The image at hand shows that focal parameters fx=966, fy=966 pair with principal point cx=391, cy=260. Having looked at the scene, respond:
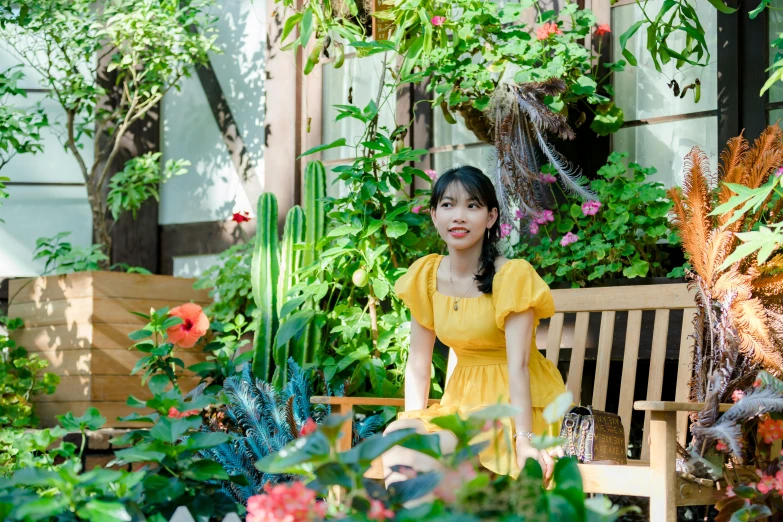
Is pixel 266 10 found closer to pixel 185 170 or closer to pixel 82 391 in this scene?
pixel 185 170

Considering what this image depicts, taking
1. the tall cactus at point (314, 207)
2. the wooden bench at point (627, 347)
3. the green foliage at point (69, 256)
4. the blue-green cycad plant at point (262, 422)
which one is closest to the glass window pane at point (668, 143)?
the wooden bench at point (627, 347)

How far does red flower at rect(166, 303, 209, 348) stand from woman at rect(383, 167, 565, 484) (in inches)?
53.9

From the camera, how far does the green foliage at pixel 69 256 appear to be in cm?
491

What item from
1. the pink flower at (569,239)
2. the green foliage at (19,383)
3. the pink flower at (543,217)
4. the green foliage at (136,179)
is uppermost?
the green foliage at (136,179)

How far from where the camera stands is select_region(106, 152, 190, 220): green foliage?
5137mm

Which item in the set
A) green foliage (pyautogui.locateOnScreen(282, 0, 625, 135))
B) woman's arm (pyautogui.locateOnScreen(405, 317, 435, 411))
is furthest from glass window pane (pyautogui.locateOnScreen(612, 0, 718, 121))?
woman's arm (pyautogui.locateOnScreen(405, 317, 435, 411))

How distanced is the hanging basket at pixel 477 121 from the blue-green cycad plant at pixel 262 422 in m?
1.22

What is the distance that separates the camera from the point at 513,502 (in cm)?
99

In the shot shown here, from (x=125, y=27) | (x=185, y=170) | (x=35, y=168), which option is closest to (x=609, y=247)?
(x=185, y=170)

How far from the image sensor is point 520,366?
100 inches

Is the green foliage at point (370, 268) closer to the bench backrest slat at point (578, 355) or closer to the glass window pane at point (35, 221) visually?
the bench backrest slat at point (578, 355)

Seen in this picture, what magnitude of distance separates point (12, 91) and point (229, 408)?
2170mm

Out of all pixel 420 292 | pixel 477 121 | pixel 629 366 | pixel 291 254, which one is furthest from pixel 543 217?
pixel 291 254

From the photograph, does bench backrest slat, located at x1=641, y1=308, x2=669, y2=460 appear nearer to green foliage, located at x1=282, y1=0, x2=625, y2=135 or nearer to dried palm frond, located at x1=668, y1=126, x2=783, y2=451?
dried palm frond, located at x1=668, y1=126, x2=783, y2=451
